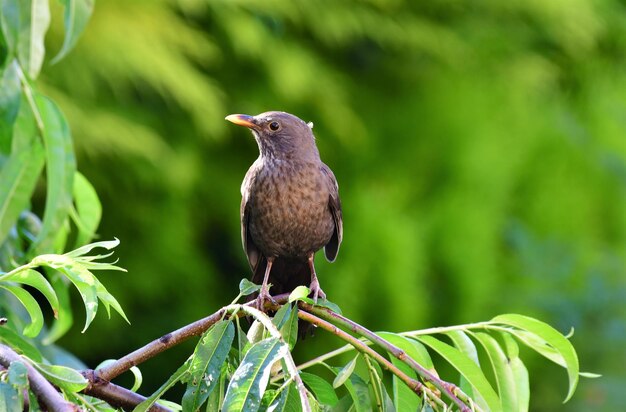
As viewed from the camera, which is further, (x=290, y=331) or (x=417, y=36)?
(x=417, y=36)

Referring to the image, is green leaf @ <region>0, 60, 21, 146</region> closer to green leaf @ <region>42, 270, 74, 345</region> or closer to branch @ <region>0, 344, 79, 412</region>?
green leaf @ <region>42, 270, 74, 345</region>

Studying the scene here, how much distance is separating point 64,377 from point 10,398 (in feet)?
0.41

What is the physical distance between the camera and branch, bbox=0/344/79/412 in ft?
4.68

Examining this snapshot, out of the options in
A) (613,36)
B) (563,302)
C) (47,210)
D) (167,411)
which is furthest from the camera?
(613,36)

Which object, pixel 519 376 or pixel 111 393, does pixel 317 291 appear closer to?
pixel 519 376

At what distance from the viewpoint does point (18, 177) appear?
2.38 meters

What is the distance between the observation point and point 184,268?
6023mm

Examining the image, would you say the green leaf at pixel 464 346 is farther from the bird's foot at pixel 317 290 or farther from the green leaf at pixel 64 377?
the green leaf at pixel 64 377

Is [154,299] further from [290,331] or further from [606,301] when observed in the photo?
[290,331]

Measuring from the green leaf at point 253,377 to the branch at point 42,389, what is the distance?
248mm

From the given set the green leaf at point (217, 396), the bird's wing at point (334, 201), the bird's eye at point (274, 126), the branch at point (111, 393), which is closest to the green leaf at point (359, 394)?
the green leaf at point (217, 396)

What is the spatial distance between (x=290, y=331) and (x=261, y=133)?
4.32 ft

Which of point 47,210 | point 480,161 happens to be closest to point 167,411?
point 47,210

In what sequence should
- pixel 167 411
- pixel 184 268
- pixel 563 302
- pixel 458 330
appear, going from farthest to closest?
1. pixel 563 302
2. pixel 184 268
3. pixel 458 330
4. pixel 167 411
